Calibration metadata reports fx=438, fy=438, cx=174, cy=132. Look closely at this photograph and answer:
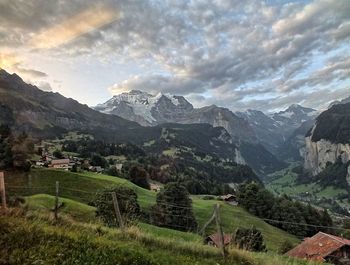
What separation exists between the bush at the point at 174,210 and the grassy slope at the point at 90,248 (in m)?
74.9

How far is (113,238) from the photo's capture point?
19.6 meters

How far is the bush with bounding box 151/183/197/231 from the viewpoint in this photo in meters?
99.2

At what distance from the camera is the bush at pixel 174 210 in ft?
325

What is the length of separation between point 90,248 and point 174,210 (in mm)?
90470

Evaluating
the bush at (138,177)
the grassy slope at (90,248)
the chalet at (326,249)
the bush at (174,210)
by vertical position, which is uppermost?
the grassy slope at (90,248)

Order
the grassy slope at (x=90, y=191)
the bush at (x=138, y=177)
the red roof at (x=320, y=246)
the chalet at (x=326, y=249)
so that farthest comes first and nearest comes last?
1. the bush at (x=138, y=177)
2. the grassy slope at (x=90, y=191)
3. the red roof at (x=320, y=246)
4. the chalet at (x=326, y=249)

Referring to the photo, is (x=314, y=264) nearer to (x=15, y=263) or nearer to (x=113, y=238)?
(x=113, y=238)

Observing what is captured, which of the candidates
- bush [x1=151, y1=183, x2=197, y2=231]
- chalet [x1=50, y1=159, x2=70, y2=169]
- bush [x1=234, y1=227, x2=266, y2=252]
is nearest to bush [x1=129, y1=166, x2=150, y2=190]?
chalet [x1=50, y1=159, x2=70, y2=169]

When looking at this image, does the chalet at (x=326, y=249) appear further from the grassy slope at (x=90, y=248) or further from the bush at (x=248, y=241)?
the grassy slope at (x=90, y=248)

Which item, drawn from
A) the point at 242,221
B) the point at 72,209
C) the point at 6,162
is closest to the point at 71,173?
the point at 6,162

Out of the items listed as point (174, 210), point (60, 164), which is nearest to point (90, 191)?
point (174, 210)

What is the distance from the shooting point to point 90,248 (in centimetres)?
1625

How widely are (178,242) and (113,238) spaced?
3.43m

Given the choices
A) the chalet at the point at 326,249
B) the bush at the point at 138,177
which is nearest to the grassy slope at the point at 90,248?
the chalet at the point at 326,249
